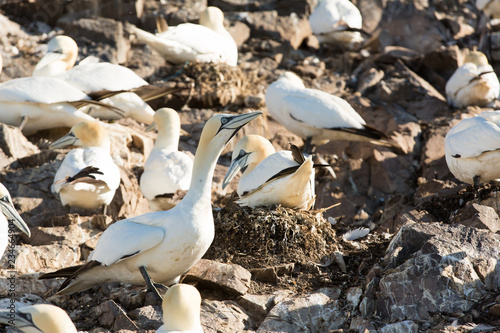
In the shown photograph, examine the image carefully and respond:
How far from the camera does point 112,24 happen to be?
13.8 meters

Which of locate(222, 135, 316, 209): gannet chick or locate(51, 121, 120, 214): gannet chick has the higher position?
locate(222, 135, 316, 209): gannet chick

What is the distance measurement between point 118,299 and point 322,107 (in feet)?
16.0

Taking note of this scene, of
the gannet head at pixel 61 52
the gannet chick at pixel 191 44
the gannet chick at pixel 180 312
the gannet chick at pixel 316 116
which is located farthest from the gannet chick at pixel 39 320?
the gannet chick at pixel 191 44

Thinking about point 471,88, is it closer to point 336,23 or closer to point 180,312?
point 336,23

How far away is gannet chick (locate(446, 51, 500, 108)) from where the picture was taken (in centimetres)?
1190

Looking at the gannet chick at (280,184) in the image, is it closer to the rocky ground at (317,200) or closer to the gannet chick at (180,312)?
the rocky ground at (317,200)

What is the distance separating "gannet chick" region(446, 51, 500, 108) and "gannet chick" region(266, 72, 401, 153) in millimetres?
2433

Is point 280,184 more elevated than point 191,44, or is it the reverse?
point 280,184

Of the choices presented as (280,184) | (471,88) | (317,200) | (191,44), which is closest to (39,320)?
(280,184)

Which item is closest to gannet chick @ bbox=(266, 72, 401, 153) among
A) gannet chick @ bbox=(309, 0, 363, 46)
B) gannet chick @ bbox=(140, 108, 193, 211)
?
gannet chick @ bbox=(140, 108, 193, 211)

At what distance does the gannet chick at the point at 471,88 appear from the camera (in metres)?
11.9

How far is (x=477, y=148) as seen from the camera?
7.67 m

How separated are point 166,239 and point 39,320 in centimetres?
117

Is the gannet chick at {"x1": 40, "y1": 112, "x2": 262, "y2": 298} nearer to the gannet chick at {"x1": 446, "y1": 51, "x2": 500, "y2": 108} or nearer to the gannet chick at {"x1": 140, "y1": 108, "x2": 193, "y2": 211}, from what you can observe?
the gannet chick at {"x1": 140, "y1": 108, "x2": 193, "y2": 211}
